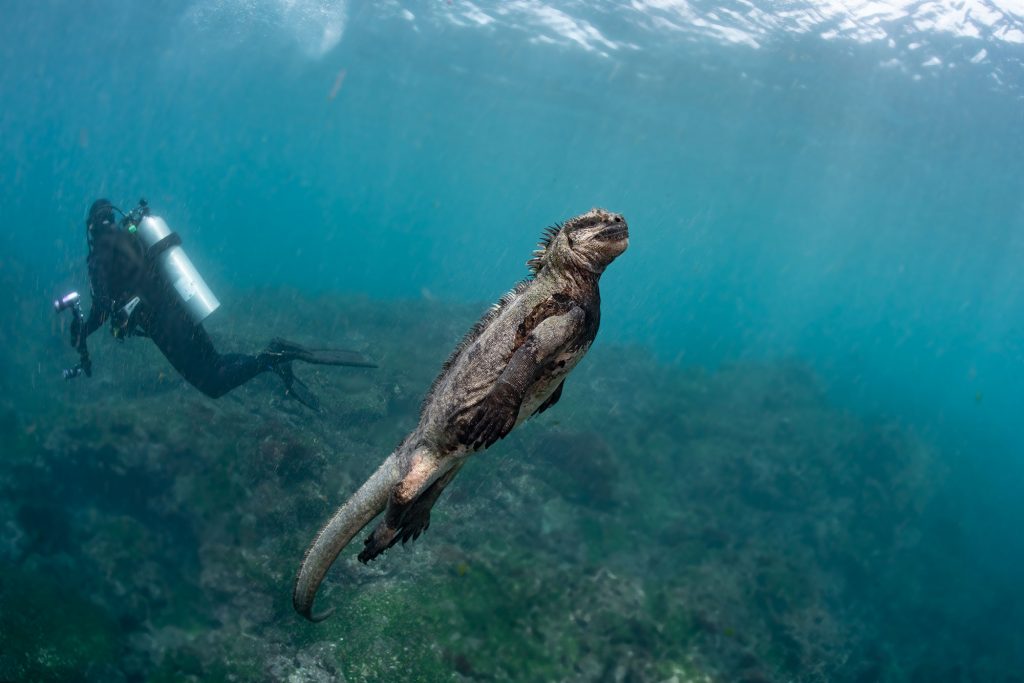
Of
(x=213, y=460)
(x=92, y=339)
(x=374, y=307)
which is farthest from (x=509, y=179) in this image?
(x=213, y=460)

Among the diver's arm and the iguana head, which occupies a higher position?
the iguana head

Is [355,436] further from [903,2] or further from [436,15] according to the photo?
[436,15]

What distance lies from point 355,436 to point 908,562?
14.8m

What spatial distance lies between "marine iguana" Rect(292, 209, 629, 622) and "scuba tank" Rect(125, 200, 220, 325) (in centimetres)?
811

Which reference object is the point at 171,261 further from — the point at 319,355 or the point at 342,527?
the point at 342,527

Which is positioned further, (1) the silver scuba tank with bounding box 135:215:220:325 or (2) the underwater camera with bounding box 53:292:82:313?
(1) the silver scuba tank with bounding box 135:215:220:325

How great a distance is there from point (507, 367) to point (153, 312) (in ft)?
29.1

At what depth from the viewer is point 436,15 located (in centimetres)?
2781

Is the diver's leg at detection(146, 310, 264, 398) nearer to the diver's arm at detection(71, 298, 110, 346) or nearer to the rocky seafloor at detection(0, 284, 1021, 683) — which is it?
the diver's arm at detection(71, 298, 110, 346)

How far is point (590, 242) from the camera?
303cm

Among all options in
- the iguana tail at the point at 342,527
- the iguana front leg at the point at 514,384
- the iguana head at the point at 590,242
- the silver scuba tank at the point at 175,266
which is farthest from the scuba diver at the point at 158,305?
the iguana front leg at the point at 514,384

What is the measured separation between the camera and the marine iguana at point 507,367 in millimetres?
2768

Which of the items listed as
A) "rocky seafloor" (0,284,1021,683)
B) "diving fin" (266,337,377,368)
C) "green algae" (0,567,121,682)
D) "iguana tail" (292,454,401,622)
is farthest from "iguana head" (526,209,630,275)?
"green algae" (0,567,121,682)

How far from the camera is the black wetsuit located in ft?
29.6
